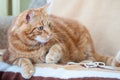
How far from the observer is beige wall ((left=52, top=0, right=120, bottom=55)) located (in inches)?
56.6

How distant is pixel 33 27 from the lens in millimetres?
1084

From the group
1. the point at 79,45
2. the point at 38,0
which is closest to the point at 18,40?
the point at 79,45

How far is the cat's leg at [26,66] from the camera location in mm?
1014

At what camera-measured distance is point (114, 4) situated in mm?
1489

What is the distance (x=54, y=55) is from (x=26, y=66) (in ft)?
0.45

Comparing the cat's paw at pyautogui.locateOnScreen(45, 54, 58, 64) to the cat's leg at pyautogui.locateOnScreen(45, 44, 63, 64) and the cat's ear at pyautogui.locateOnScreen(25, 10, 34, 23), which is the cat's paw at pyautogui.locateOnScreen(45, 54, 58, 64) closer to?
the cat's leg at pyautogui.locateOnScreen(45, 44, 63, 64)

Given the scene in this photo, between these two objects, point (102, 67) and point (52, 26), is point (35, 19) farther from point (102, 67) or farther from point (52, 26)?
point (102, 67)

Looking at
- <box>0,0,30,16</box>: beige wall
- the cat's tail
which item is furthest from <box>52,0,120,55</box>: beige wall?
<box>0,0,30,16</box>: beige wall

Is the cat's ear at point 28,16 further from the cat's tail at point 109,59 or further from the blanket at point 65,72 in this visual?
the cat's tail at point 109,59

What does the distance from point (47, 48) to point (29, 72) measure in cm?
18

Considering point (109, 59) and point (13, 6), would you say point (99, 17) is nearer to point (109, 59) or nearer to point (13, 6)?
point (109, 59)

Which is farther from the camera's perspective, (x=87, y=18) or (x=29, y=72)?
(x=87, y=18)

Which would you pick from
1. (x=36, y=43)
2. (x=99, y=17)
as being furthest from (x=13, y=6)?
(x=36, y=43)

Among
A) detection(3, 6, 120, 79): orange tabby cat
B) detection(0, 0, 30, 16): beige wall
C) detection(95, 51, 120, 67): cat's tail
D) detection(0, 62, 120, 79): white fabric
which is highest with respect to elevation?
detection(0, 0, 30, 16): beige wall
